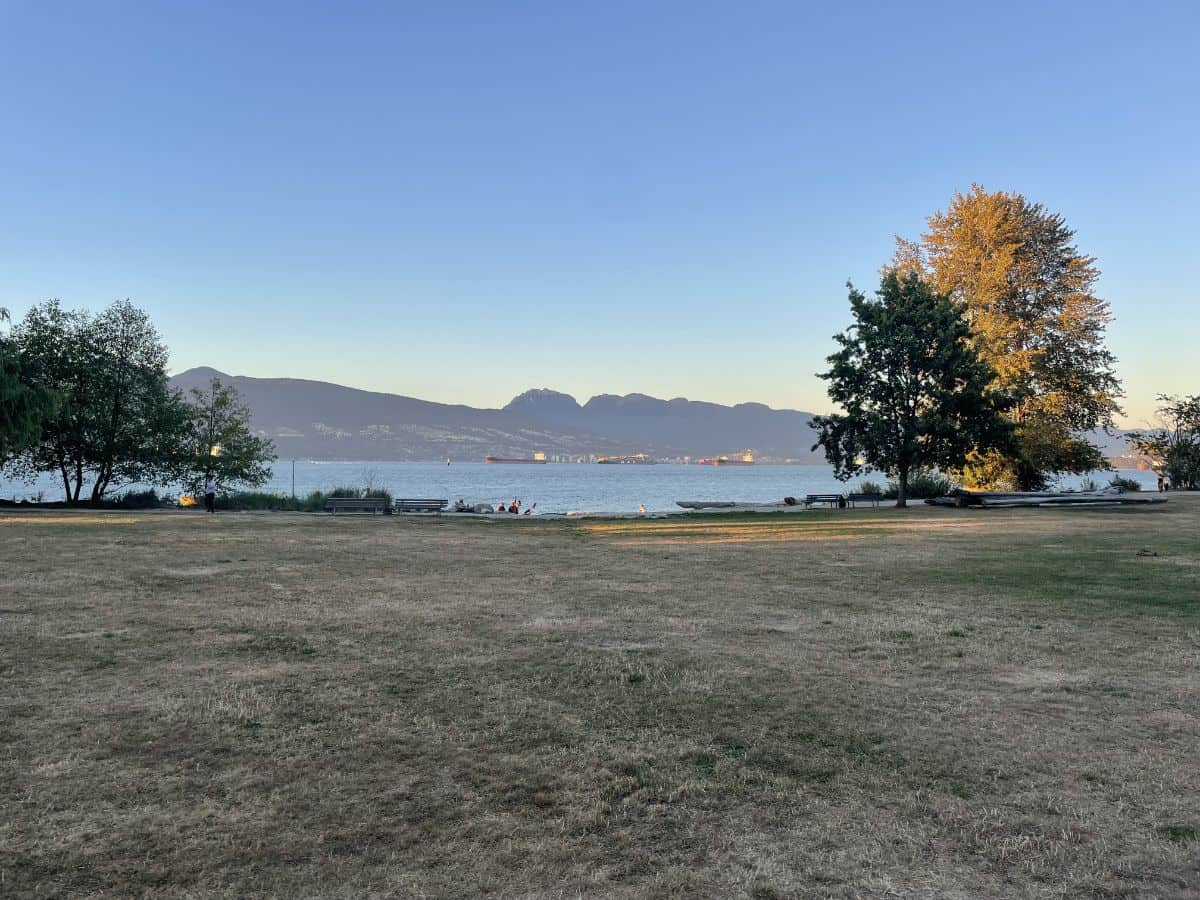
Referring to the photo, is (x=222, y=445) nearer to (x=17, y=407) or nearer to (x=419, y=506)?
(x=17, y=407)

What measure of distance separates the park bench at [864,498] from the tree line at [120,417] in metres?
27.6

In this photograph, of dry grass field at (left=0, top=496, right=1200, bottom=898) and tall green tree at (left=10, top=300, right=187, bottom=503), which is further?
tall green tree at (left=10, top=300, right=187, bottom=503)

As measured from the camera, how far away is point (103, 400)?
34.7m

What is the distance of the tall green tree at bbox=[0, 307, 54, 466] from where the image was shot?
2702 cm

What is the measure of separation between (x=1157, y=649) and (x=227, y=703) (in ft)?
28.6

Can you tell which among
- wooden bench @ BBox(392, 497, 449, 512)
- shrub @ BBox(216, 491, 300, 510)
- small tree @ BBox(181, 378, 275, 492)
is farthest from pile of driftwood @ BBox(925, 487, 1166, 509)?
small tree @ BBox(181, 378, 275, 492)

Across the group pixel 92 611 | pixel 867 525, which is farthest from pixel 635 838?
pixel 867 525

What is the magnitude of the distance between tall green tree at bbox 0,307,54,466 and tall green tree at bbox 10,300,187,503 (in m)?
4.49

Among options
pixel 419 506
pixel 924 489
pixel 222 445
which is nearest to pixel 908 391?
pixel 924 489

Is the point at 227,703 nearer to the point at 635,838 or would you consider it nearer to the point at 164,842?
the point at 164,842

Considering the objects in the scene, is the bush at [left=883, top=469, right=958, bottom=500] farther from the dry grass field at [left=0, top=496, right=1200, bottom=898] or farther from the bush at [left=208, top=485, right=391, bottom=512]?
the dry grass field at [left=0, top=496, right=1200, bottom=898]

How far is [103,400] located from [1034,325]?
43.6m

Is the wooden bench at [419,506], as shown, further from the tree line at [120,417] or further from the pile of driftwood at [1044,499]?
the pile of driftwood at [1044,499]

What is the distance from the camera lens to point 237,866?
11.8 feet
